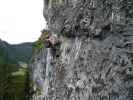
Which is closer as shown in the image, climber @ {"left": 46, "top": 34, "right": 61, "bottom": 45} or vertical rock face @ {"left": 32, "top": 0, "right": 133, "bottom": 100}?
vertical rock face @ {"left": 32, "top": 0, "right": 133, "bottom": 100}

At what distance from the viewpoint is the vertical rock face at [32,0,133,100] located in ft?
36.5

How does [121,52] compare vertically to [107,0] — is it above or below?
below

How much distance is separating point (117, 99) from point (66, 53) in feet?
8.26

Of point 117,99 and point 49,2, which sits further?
point 49,2

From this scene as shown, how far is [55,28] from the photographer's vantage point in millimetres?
13328

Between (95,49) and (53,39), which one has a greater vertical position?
(53,39)

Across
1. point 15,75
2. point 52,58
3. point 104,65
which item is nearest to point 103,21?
point 104,65

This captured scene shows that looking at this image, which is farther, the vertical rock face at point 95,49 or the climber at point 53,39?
the climber at point 53,39

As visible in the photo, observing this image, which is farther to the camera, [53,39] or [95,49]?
[53,39]

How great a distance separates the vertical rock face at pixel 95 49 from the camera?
11117 mm

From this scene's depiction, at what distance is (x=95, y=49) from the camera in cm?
1171

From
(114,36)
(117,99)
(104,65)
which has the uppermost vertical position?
(114,36)

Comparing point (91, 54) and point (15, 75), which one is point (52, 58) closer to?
point (91, 54)

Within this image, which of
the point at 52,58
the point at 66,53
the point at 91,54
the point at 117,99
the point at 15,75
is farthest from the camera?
the point at 15,75
